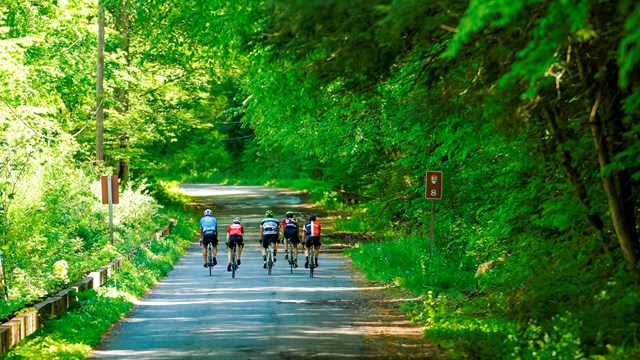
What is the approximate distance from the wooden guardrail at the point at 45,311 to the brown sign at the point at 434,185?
7536mm

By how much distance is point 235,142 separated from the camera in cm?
10088

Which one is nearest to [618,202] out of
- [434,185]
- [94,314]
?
[94,314]

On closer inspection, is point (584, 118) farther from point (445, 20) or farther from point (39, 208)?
point (39, 208)

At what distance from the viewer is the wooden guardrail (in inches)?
509

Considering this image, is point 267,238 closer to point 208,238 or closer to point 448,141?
point 208,238

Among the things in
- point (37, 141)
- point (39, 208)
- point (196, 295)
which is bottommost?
point (196, 295)

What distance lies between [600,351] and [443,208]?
57.7 ft

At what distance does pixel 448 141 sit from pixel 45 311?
8.68 meters

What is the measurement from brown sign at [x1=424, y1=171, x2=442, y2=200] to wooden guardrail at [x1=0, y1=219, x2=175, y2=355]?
754 cm

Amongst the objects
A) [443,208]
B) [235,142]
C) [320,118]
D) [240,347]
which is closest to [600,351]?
[240,347]

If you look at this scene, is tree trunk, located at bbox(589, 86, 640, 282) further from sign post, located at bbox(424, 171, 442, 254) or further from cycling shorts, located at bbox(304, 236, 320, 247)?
cycling shorts, located at bbox(304, 236, 320, 247)

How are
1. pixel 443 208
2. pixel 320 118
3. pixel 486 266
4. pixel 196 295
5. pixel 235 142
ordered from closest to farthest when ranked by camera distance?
pixel 486 266 → pixel 196 295 → pixel 443 208 → pixel 320 118 → pixel 235 142

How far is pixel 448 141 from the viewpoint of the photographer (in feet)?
68.7

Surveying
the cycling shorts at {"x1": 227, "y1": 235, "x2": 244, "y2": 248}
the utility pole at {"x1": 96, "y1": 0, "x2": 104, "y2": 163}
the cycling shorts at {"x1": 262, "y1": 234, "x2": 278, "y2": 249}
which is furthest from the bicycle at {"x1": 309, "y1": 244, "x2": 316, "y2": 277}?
the utility pole at {"x1": 96, "y1": 0, "x2": 104, "y2": 163}
